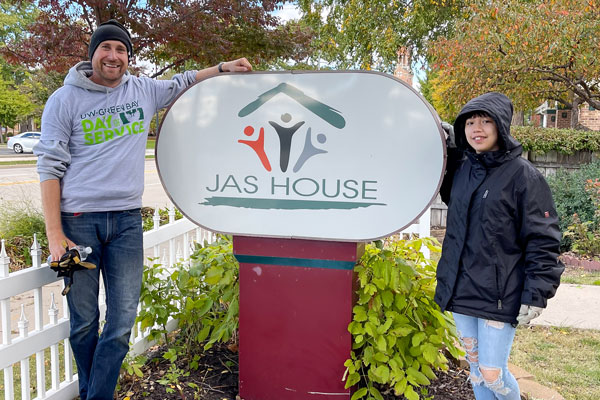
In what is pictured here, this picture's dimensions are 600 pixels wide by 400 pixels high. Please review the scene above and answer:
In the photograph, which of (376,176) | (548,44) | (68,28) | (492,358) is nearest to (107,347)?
(376,176)

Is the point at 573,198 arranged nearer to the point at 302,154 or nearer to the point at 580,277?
the point at 580,277

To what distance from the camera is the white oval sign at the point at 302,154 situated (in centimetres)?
256

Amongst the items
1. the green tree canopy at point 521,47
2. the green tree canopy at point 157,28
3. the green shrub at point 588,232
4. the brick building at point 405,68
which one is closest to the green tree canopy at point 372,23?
the brick building at point 405,68

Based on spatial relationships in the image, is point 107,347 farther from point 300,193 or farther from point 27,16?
point 27,16

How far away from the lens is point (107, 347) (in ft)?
8.50

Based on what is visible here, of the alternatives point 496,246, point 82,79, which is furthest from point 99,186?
point 496,246

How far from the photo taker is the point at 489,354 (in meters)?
2.22

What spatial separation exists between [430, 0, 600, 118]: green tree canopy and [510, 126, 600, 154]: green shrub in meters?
0.95

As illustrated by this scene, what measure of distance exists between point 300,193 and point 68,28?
408 centimetres

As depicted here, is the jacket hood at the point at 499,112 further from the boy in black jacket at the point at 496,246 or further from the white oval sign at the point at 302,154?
the white oval sign at the point at 302,154

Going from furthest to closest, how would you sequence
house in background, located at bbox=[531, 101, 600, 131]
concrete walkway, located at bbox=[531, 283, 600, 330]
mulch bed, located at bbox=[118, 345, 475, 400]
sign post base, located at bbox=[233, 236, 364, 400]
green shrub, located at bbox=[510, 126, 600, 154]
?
house in background, located at bbox=[531, 101, 600, 131], green shrub, located at bbox=[510, 126, 600, 154], concrete walkway, located at bbox=[531, 283, 600, 330], mulch bed, located at bbox=[118, 345, 475, 400], sign post base, located at bbox=[233, 236, 364, 400]

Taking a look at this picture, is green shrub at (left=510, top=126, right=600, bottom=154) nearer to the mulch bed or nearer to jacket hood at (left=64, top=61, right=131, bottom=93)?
the mulch bed

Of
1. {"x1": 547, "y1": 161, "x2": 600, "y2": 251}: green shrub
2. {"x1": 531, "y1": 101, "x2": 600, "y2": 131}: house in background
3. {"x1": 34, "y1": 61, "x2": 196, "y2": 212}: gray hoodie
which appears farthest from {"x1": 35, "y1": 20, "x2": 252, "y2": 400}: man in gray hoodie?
{"x1": 531, "y1": 101, "x2": 600, "y2": 131}: house in background

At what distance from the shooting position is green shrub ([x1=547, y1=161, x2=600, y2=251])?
22.3 ft
